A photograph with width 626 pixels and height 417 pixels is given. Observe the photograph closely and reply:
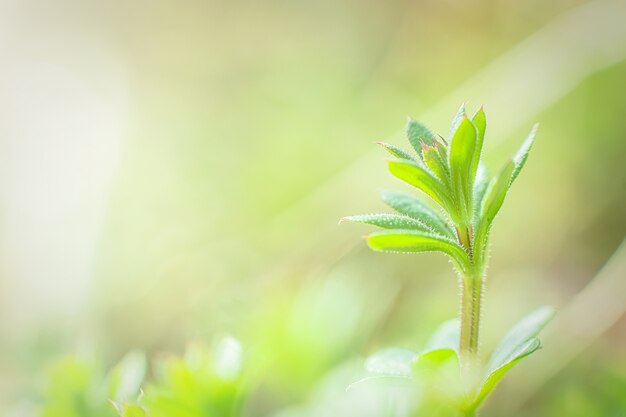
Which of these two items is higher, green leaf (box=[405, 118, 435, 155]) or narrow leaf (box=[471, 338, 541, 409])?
green leaf (box=[405, 118, 435, 155])

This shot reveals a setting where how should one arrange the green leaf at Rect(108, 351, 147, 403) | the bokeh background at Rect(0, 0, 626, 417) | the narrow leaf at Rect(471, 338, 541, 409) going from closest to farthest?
the narrow leaf at Rect(471, 338, 541, 409)
the green leaf at Rect(108, 351, 147, 403)
the bokeh background at Rect(0, 0, 626, 417)

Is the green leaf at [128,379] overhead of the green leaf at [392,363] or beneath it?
overhead

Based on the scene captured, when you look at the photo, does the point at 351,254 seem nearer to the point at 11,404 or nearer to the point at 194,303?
the point at 194,303

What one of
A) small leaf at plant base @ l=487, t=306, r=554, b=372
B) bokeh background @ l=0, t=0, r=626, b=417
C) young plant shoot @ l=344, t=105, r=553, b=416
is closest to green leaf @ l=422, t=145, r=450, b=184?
young plant shoot @ l=344, t=105, r=553, b=416

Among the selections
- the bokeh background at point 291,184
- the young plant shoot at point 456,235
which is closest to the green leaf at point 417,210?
the young plant shoot at point 456,235

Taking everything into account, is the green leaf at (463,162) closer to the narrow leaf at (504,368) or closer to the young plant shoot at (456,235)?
the young plant shoot at (456,235)

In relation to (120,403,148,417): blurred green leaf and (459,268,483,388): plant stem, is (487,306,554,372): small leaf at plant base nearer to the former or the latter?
(459,268,483,388): plant stem

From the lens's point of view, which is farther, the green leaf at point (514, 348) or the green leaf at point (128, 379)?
the green leaf at point (128, 379)

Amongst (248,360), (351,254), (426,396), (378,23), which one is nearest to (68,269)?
(351,254)

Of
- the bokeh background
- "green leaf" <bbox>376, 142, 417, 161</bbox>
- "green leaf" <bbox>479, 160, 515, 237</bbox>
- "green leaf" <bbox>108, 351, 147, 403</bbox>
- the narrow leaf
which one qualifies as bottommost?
the narrow leaf

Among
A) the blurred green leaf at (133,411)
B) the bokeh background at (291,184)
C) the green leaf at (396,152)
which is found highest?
the bokeh background at (291,184)
